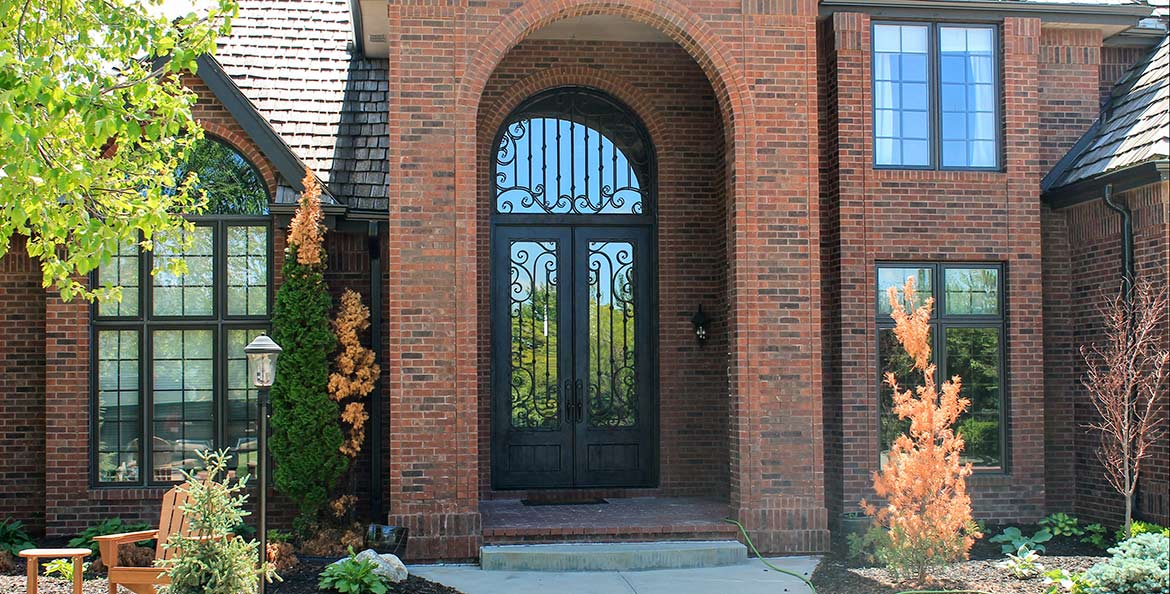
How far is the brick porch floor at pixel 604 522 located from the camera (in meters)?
10.5

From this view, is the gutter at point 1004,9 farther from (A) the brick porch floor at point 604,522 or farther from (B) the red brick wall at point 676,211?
(A) the brick porch floor at point 604,522

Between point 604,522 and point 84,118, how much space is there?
6.11 meters

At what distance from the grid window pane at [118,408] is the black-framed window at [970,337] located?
7.90 meters

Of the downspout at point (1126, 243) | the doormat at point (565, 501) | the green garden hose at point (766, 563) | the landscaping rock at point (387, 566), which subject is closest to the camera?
the landscaping rock at point (387, 566)

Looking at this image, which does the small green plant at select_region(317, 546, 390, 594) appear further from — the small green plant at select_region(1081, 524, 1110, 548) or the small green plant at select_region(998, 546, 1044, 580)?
the small green plant at select_region(1081, 524, 1110, 548)

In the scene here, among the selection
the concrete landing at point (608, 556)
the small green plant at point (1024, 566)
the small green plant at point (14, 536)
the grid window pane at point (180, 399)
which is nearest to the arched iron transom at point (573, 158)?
the grid window pane at point (180, 399)

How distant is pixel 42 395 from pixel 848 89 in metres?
9.08

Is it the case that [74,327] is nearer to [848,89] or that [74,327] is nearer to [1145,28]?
[848,89]

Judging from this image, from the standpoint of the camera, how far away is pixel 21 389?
11.6 m

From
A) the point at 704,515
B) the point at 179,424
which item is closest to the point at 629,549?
the point at 704,515

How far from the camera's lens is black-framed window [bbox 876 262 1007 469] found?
11891 mm

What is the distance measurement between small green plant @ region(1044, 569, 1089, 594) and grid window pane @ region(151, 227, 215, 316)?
8.47 meters

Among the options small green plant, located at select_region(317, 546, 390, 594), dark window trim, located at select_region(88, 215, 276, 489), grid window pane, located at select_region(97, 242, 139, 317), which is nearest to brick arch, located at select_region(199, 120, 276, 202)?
dark window trim, located at select_region(88, 215, 276, 489)

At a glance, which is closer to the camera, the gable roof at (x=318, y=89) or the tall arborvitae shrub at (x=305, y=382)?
the tall arborvitae shrub at (x=305, y=382)
